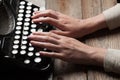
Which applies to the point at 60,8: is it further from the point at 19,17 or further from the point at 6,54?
the point at 6,54

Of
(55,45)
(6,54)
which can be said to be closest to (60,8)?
(55,45)

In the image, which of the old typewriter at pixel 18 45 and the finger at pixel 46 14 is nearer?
the old typewriter at pixel 18 45

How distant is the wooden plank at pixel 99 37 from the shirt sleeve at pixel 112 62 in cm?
2

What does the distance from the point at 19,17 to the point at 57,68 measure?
26 cm

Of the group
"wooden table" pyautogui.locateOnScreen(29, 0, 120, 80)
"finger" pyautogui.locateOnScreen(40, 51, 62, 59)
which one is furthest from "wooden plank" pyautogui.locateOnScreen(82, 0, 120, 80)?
"finger" pyautogui.locateOnScreen(40, 51, 62, 59)

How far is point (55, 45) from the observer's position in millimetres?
1027

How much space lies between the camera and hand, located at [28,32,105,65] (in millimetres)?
999

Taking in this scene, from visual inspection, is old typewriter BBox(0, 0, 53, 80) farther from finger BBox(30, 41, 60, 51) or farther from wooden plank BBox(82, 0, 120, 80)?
wooden plank BBox(82, 0, 120, 80)

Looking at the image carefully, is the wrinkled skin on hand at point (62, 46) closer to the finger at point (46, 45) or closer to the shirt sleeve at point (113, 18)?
the finger at point (46, 45)

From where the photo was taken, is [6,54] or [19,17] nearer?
[6,54]

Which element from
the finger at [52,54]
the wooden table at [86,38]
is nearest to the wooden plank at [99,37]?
the wooden table at [86,38]

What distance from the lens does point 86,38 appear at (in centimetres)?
110

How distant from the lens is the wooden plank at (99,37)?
3.27 ft

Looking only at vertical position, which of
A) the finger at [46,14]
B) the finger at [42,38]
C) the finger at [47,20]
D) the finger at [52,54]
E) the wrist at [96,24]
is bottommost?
the finger at [52,54]
